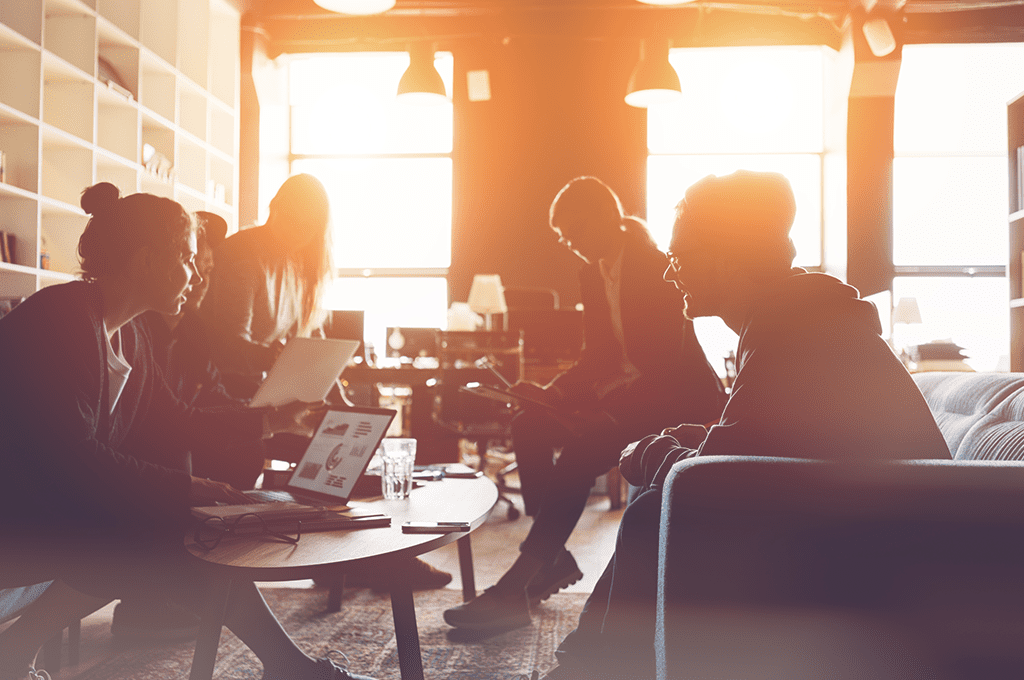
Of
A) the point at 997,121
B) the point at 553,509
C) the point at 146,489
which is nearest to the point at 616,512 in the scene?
the point at 553,509

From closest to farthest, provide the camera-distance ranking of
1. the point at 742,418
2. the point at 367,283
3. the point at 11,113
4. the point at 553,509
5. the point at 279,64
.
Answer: the point at 742,418 → the point at 553,509 → the point at 11,113 → the point at 279,64 → the point at 367,283

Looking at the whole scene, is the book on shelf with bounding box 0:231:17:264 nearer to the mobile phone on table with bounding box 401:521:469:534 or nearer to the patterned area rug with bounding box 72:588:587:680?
the patterned area rug with bounding box 72:588:587:680

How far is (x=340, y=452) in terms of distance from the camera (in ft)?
5.57

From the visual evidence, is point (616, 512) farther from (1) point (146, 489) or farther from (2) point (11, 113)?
(2) point (11, 113)

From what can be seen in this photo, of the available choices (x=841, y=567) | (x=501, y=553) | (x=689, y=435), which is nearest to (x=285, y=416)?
(x=689, y=435)

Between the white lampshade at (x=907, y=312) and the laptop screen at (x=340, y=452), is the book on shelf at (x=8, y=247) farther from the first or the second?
the white lampshade at (x=907, y=312)

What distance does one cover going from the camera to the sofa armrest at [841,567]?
89 cm

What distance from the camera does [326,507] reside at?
5.12 feet

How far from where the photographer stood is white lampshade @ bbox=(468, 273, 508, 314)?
6.26 meters

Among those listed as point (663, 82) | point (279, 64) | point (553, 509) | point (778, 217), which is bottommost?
point (553, 509)

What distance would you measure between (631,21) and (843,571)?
6744 mm

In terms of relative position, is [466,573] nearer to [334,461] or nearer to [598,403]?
[598,403]

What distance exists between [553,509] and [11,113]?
10.7 feet

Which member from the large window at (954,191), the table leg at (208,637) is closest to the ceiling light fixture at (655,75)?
the large window at (954,191)
